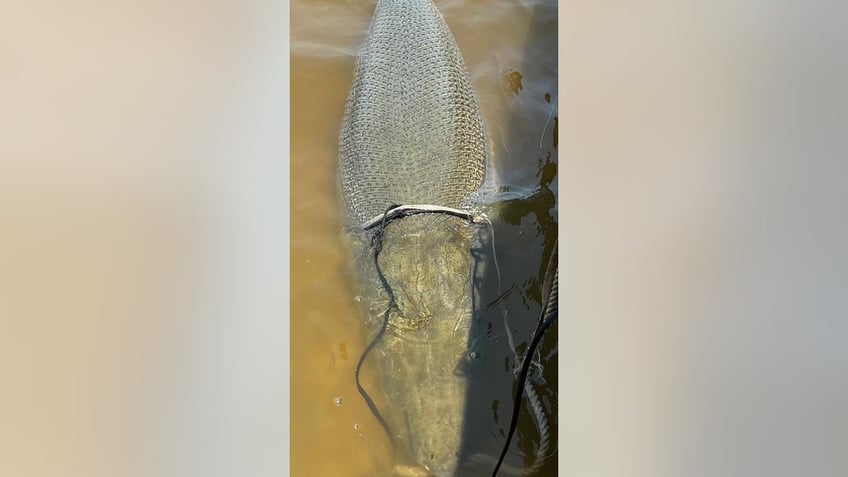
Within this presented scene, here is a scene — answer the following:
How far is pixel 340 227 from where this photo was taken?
2.72ft

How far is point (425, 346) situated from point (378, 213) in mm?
194

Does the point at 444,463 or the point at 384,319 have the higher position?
the point at 384,319

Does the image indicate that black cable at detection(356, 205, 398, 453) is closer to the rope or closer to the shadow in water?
the rope
